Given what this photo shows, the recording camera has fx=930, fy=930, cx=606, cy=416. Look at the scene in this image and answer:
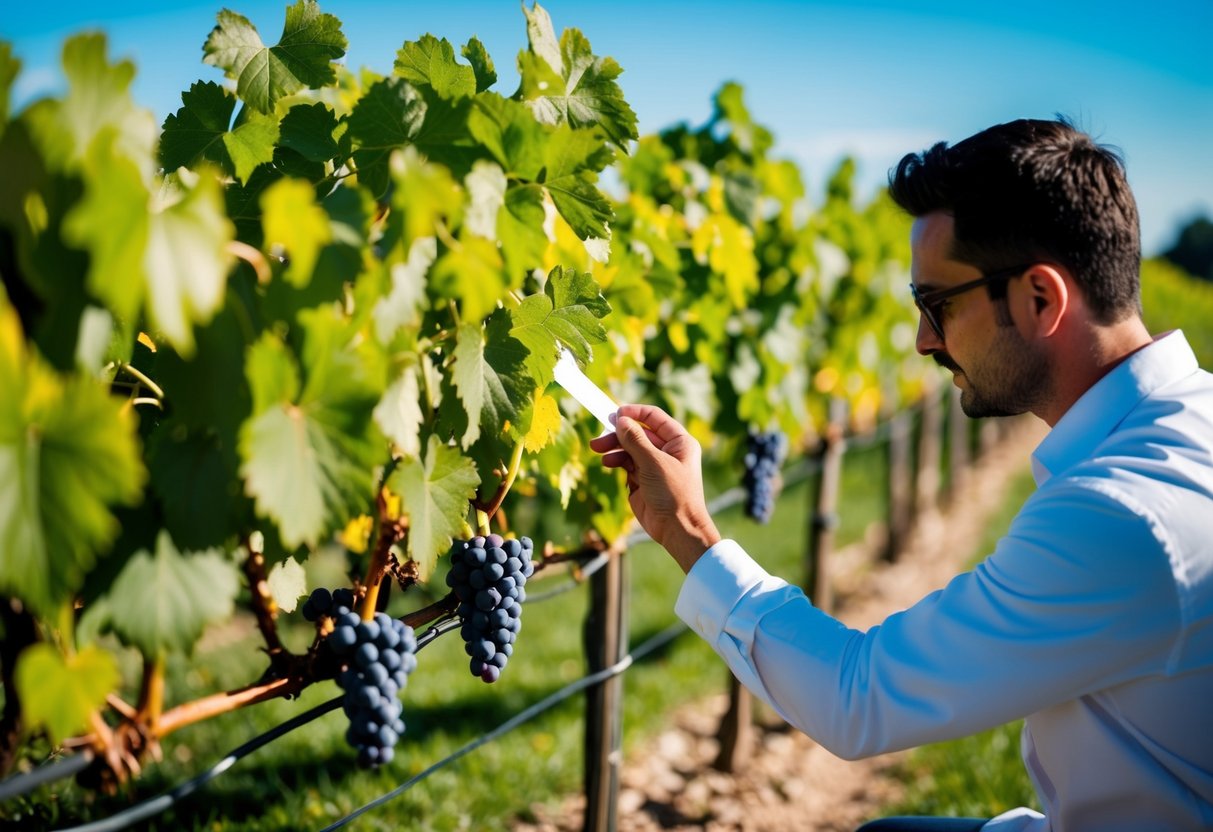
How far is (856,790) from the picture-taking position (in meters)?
4.05

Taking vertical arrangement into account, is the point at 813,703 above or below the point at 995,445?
above

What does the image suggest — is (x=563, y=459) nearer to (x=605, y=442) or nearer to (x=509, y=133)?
(x=605, y=442)

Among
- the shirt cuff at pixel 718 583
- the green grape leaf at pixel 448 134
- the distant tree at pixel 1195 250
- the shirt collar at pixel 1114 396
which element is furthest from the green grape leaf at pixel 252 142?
the distant tree at pixel 1195 250

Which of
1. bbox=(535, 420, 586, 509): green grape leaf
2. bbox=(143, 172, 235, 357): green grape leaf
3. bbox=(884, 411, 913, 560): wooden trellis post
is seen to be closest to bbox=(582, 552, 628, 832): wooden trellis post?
bbox=(535, 420, 586, 509): green grape leaf

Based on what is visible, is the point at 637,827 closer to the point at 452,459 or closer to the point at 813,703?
the point at 813,703

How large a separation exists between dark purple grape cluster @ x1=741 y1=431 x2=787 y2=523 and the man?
1.59 meters

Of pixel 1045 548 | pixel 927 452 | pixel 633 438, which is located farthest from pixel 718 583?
pixel 927 452

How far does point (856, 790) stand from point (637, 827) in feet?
3.57

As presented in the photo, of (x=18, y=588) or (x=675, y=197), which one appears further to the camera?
(x=675, y=197)

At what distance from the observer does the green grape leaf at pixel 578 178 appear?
1.50 meters

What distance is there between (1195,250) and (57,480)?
77.1 metres

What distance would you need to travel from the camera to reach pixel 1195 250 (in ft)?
213

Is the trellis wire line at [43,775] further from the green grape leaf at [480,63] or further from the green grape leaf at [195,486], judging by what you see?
the green grape leaf at [480,63]

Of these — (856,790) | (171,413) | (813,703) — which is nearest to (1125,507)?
(813,703)
